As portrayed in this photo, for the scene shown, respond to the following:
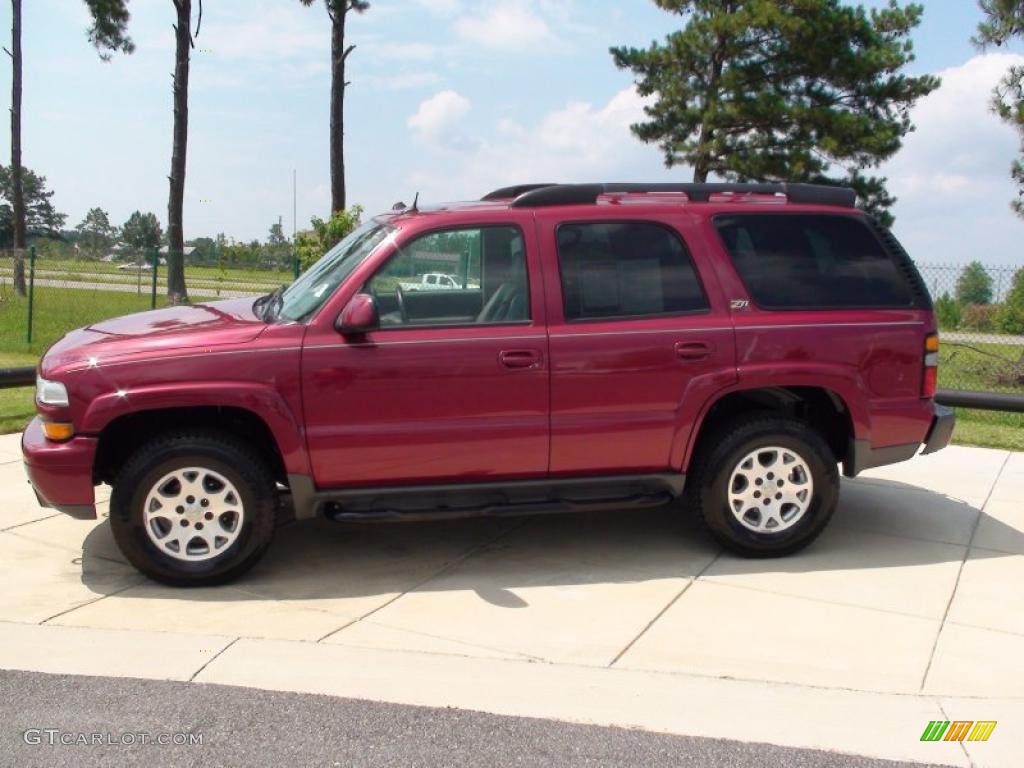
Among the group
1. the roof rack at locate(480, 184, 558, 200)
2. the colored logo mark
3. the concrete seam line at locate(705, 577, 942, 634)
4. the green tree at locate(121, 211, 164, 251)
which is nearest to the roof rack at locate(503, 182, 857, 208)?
the roof rack at locate(480, 184, 558, 200)

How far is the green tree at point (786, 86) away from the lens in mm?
21844

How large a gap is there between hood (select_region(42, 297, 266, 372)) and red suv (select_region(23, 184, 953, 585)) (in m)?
0.02

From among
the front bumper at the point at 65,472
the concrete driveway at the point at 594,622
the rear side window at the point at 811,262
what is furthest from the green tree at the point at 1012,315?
the front bumper at the point at 65,472

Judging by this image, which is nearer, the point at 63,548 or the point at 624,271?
the point at 624,271

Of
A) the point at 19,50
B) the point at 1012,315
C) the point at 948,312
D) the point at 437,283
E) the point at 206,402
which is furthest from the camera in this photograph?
the point at 19,50

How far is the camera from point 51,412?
4.99 metres

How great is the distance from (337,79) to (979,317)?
13.1 meters

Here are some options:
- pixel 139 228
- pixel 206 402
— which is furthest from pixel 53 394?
pixel 139 228

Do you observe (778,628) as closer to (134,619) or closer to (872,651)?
(872,651)

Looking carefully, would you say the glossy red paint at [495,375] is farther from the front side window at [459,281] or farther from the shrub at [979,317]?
the shrub at [979,317]

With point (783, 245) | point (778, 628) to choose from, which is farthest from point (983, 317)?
point (778, 628)

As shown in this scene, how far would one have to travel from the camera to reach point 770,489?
5.63 meters

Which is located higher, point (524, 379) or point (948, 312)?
point (948, 312)

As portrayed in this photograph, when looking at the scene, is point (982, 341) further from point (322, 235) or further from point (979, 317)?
point (322, 235)
